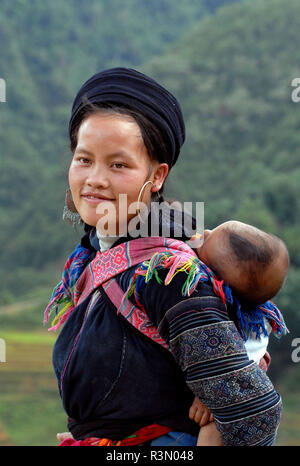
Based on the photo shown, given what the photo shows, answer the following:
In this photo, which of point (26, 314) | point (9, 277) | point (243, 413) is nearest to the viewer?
point (243, 413)

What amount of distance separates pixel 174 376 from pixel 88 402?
0.17 meters

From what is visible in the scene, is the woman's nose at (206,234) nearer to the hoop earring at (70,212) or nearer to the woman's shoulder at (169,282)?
the woman's shoulder at (169,282)

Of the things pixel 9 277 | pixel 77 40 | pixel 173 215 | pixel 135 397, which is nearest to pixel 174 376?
pixel 135 397

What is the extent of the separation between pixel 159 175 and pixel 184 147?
23.3m

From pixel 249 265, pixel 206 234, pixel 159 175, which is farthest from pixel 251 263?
pixel 159 175

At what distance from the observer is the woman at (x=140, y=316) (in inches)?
42.9

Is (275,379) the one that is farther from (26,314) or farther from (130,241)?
(130,241)

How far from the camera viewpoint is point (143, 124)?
1.22 metres

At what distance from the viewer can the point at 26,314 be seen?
17.8m

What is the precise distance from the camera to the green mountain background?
612 inches

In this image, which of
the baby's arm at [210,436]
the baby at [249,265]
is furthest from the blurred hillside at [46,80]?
the baby's arm at [210,436]

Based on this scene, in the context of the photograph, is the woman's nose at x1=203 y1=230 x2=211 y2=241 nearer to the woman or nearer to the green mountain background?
the woman
